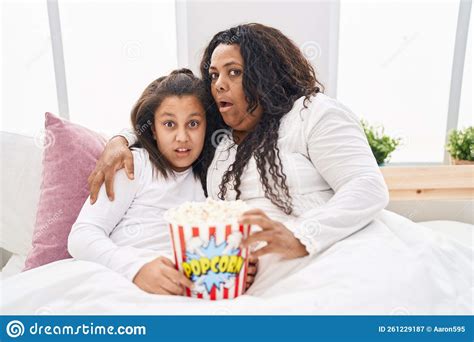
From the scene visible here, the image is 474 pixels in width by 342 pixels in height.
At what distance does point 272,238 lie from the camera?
2.71 feet

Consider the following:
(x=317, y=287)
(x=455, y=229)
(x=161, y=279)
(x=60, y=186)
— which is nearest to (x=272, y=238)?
(x=317, y=287)

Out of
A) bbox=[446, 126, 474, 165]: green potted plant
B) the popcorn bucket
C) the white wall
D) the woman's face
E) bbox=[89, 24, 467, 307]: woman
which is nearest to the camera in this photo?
the popcorn bucket

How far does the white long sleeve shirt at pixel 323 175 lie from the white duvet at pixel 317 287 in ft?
0.20

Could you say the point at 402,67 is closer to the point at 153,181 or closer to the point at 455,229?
the point at 455,229

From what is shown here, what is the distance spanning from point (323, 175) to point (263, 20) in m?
1.40

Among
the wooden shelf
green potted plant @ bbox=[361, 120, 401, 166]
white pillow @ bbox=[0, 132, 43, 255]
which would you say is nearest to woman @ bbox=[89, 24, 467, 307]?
white pillow @ bbox=[0, 132, 43, 255]

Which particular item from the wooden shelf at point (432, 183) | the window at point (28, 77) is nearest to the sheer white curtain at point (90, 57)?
the window at point (28, 77)

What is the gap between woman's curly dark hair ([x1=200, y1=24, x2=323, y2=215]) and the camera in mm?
1070

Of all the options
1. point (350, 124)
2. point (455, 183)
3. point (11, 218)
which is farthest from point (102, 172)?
point (455, 183)

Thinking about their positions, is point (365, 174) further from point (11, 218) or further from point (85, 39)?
point (85, 39)

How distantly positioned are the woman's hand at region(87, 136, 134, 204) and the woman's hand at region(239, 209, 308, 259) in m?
0.40

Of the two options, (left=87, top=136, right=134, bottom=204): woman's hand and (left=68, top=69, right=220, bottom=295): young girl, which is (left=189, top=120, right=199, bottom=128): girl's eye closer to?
(left=68, top=69, right=220, bottom=295): young girl

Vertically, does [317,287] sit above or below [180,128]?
below

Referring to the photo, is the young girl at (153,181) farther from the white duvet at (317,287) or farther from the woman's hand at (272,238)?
the woman's hand at (272,238)
